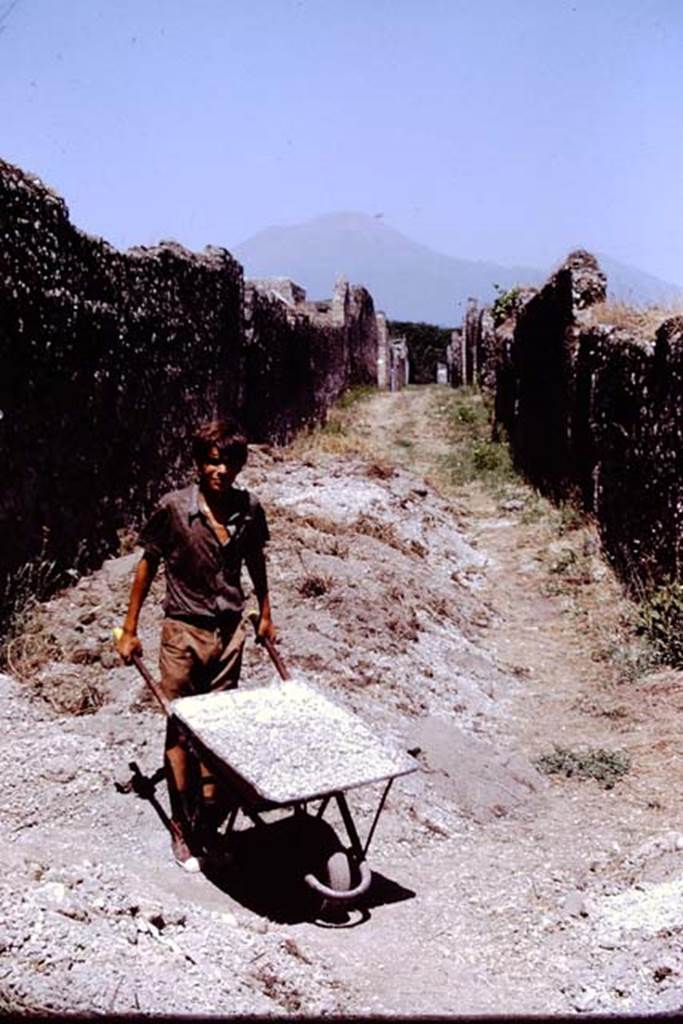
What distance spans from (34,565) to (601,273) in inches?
314

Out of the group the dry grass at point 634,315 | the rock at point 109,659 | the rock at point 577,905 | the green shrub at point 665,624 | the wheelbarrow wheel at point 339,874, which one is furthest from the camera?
the dry grass at point 634,315

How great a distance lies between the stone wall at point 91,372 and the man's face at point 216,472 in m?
2.90

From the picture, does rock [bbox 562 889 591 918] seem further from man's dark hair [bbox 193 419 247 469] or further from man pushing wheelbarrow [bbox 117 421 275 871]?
man's dark hair [bbox 193 419 247 469]

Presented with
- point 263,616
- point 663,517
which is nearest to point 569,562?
point 663,517

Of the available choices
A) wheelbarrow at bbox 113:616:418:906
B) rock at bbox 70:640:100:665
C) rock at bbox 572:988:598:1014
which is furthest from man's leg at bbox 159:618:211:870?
rock at bbox 70:640:100:665

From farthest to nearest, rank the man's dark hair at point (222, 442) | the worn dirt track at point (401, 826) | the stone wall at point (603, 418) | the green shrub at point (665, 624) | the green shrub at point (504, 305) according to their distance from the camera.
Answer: the green shrub at point (504, 305)
the stone wall at point (603, 418)
the green shrub at point (665, 624)
the man's dark hair at point (222, 442)
the worn dirt track at point (401, 826)

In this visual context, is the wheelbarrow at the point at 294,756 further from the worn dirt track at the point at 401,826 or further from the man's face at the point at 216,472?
the man's face at the point at 216,472

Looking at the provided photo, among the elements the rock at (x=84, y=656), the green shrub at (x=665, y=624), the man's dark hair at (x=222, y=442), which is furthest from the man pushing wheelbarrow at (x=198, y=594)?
the green shrub at (x=665, y=624)

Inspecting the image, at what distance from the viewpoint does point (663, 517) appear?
26.5 feet

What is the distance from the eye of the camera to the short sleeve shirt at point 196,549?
4.30 metres

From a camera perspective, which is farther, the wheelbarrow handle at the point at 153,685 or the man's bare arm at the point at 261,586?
the man's bare arm at the point at 261,586

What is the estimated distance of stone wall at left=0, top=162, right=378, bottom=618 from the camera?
6.93 meters

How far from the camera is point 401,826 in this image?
4.88m

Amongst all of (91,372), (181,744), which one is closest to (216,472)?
(181,744)
